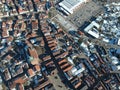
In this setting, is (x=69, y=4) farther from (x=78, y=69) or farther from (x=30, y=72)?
(x=30, y=72)

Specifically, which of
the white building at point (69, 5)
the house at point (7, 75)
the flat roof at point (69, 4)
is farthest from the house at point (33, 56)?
the flat roof at point (69, 4)

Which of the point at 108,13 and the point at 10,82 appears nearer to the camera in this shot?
the point at 10,82

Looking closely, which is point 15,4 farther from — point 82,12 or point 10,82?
point 10,82

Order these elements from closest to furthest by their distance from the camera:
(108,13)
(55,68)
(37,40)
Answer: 1. (55,68)
2. (37,40)
3. (108,13)

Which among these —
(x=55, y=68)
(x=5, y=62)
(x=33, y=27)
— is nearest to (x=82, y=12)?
(x=33, y=27)

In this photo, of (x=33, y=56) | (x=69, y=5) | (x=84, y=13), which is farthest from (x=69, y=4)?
(x=33, y=56)

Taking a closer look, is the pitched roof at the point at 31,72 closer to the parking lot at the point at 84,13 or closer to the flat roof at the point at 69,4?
the parking lot at the point at 84,13
